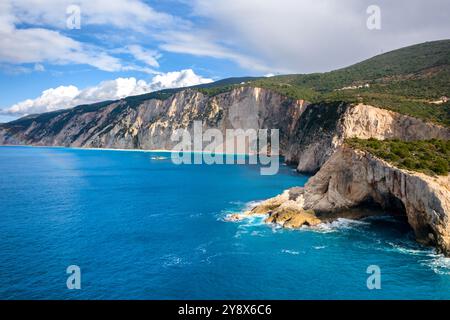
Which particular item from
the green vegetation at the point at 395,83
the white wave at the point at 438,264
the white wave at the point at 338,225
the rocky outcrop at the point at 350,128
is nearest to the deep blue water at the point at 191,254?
the white wave at the point at 438,264

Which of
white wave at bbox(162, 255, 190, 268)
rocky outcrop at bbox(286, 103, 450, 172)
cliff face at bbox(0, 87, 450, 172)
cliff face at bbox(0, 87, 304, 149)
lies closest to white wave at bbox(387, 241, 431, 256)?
white wave at bbox(162, 255, 190, 268)

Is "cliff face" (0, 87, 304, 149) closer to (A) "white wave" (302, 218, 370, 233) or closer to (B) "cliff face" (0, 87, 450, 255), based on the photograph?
(B) "cliff face" (0, 87, 450, 255)

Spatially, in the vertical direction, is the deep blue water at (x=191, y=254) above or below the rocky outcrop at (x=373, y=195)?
below

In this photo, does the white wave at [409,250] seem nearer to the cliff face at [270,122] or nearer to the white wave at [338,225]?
the white wave at [338,225]

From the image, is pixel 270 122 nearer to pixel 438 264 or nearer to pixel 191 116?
pixel 191 116

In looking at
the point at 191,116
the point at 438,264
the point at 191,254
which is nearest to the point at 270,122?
the point at 191,116
